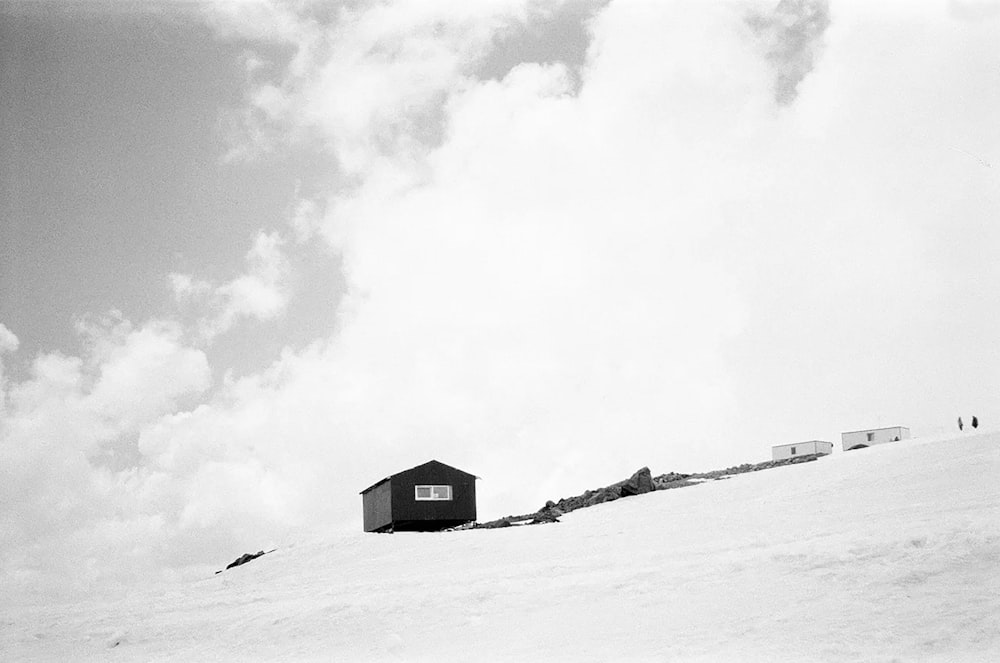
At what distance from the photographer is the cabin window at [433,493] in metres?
50.4

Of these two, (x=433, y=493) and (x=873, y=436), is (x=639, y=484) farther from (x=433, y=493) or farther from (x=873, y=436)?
(x=873, y=436)

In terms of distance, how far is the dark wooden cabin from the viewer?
49938 mm

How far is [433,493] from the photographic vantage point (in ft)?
167

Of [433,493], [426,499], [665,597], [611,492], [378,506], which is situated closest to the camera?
[665,597]

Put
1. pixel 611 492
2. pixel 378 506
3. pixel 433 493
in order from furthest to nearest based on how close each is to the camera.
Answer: pixel 378 506 < pixel 433 493 < pixel 611 492

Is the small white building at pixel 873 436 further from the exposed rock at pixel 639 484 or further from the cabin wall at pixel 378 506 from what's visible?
the cabin wall at pixel 378 506

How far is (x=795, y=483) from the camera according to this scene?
33.3 meters

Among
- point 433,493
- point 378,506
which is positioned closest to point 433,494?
point 433,493

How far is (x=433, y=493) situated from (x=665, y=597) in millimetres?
34766

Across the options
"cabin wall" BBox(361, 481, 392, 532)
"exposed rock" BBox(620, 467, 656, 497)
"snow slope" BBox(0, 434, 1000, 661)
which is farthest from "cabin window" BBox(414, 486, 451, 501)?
"snow slope" BBox(0, 434, 1000, 661)

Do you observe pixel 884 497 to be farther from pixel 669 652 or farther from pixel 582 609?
pixel 669 652

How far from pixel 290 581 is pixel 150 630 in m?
8.88

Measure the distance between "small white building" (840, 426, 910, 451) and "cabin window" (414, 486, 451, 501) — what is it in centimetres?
2428

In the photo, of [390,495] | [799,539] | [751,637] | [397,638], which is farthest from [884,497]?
[390,495]
